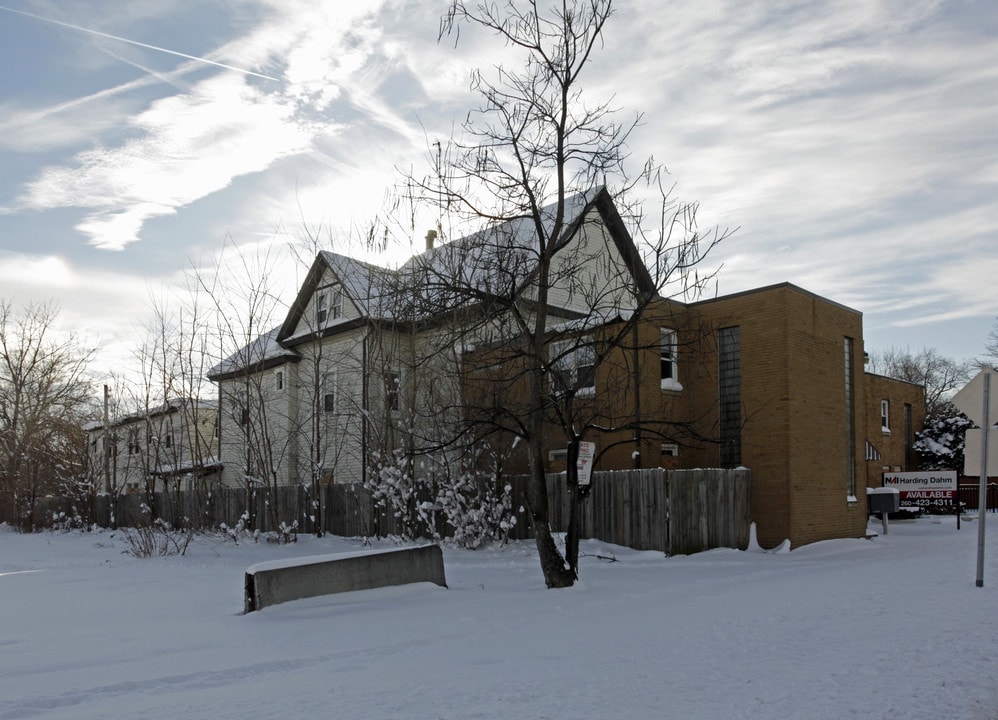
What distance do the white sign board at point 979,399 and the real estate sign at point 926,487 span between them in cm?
1288

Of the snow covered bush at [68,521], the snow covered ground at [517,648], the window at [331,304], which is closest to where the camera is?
the snow covered ground at [517,648]

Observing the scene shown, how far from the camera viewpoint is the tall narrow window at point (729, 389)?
2027cm

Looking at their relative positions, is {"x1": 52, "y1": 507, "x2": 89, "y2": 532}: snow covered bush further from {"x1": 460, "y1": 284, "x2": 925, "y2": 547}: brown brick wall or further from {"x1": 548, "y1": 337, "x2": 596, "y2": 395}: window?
{"x1": 548, "y1": 337, "x2": 596, "y2": 395}: window

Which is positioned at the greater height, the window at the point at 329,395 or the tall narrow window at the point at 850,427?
the window at the point at 329,395

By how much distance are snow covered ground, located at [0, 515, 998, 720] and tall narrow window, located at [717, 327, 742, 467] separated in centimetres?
589

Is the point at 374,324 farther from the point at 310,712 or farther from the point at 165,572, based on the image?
the point at 310,712

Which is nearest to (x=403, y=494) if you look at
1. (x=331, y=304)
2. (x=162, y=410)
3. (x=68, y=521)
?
(x=331, y=304)

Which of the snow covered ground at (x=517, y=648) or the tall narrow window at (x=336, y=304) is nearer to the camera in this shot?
the snow covered ground at (x=517, y=648)

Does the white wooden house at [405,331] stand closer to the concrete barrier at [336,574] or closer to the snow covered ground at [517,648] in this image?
the concrete barrier at [336,574]

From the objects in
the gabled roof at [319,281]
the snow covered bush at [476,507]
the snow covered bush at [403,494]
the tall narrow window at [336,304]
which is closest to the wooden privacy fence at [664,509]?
the snow covered bush at [476,507]

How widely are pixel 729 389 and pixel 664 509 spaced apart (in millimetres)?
4788

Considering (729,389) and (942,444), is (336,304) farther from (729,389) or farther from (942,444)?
(942,444)

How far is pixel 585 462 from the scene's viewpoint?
12711mm

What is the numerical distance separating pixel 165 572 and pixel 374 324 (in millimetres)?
10219
